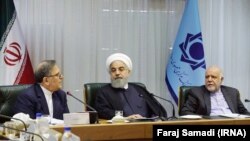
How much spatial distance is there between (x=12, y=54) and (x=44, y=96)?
3.84 feet

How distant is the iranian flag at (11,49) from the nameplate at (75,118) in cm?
192

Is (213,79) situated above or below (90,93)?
above

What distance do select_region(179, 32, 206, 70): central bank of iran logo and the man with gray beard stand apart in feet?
3.64

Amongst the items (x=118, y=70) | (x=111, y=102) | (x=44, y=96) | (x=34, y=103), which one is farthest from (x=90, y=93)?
(x=34, y=103)


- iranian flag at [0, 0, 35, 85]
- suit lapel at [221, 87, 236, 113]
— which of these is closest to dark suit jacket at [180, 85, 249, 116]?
suit lapel at [221, 87, 236, 113]

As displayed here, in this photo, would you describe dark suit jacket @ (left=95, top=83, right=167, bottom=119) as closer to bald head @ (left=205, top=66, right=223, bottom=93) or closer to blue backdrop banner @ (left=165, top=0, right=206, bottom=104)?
bald head @ (left=205, top=66, right=223, bottom=93)

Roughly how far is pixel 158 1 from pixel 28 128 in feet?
11.0

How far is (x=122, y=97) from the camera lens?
4262 mm

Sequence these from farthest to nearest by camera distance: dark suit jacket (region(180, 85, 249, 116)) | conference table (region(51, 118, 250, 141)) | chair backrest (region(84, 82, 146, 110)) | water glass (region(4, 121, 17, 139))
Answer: dark suit jacket (region(180, 85, 249, 116)), chair backrest (region(84, 82, 146, 110)), conference table (region(51, 118, 250, 141)), water glass (region(4, 121, 17, 139))

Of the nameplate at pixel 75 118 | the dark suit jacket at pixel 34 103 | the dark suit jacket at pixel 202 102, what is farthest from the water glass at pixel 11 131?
the dark suit jacket at pixel 202 102

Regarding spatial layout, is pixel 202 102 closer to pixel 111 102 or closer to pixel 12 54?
pixel 111 102

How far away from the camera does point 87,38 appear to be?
520cm

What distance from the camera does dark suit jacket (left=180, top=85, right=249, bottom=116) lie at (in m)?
4.41

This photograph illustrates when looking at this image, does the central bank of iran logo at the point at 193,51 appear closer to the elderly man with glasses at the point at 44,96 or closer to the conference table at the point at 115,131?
the elderly man with glasses at the point at 44,96
